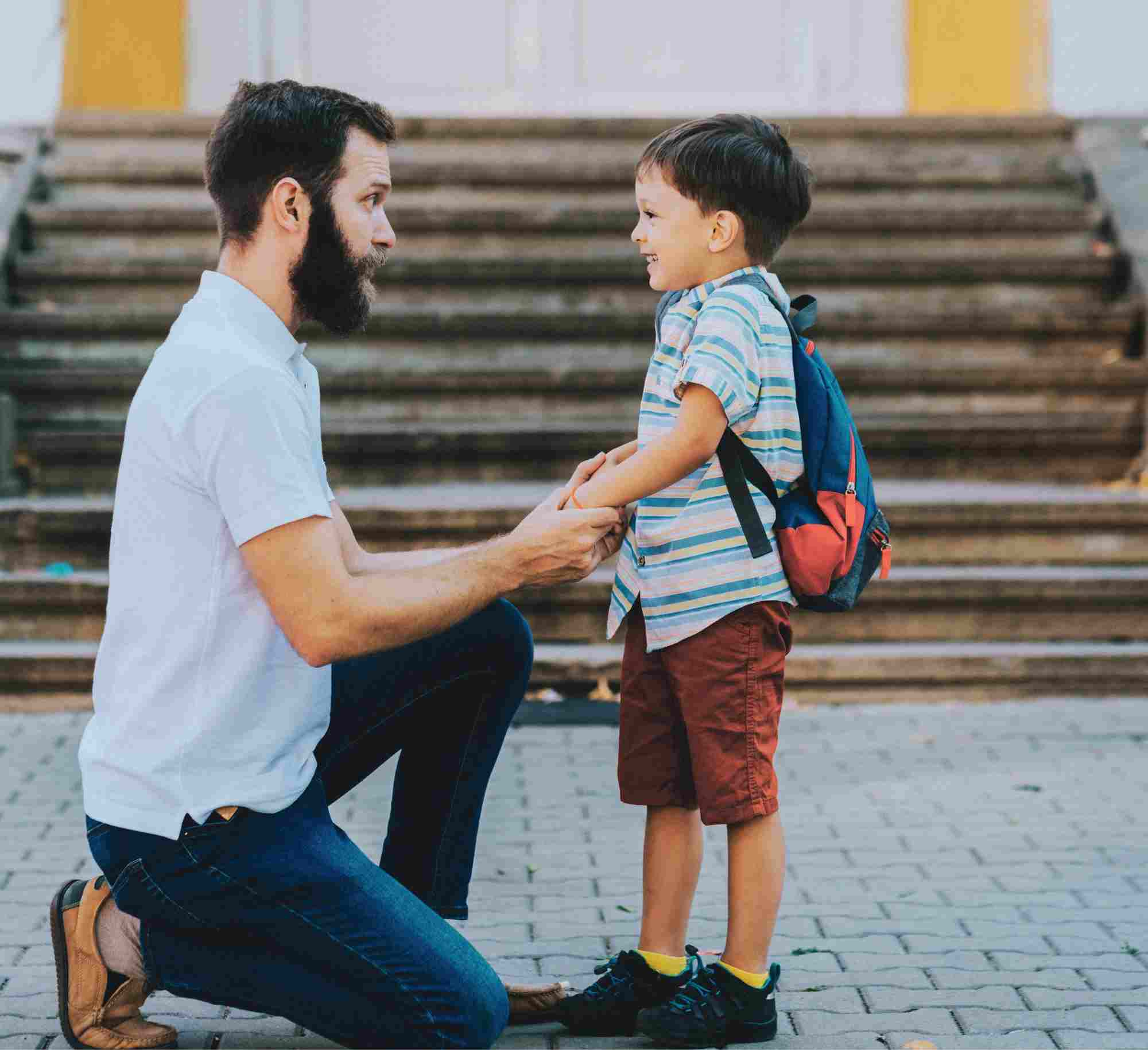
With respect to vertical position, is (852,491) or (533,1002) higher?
(852,491)

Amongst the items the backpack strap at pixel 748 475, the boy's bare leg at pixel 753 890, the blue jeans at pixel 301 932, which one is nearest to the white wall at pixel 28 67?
the backpack strap at pixel 748 475

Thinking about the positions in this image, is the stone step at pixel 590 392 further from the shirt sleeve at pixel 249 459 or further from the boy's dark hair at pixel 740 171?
the shirt sleeve at pixel 249 459

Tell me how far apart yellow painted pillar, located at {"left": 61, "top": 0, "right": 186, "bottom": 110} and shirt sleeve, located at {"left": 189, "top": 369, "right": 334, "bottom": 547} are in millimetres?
8120

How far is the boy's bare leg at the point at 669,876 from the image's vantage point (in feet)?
10.2

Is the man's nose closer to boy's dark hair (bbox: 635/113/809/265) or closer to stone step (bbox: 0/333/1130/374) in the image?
boy's dark hair (bbox: 635/113/809/265)

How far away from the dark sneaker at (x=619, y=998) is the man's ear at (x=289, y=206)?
150 centimetres

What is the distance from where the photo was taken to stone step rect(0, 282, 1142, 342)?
24.3 feet

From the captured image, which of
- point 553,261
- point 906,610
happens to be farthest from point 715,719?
point 553,261

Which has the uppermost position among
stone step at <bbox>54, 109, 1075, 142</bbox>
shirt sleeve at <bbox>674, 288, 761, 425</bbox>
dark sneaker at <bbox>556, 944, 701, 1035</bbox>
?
stone step at <bbox>54, 109, 1075, 142</bbox>

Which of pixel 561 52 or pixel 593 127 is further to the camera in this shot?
pixel 561 52

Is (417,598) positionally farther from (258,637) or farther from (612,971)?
(612,971)

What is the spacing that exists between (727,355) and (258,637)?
97 centimetres

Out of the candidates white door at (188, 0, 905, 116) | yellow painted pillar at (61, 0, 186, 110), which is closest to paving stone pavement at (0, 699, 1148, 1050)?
yellow painted pillar at (61, 0, 186, 110)

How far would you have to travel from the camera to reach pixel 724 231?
3037 millimetres
